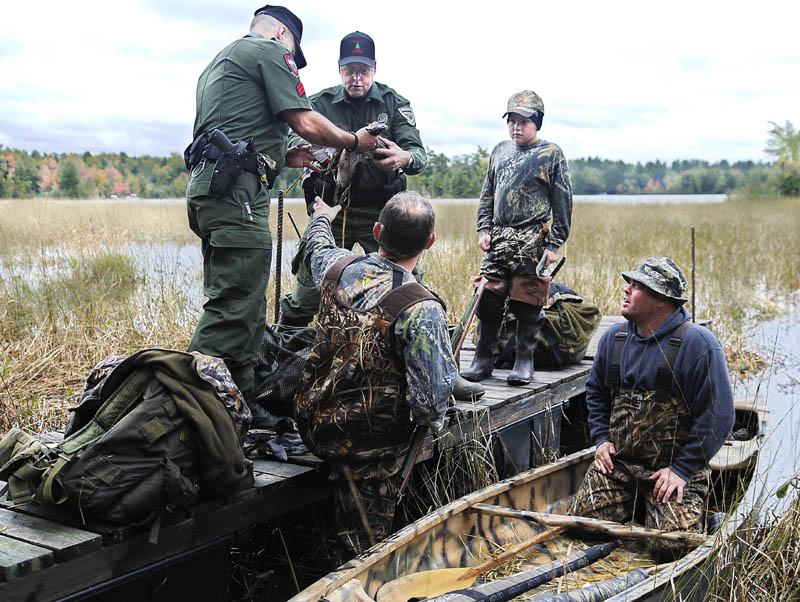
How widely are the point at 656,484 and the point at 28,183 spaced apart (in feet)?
31.6

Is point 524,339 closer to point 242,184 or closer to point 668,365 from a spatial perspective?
point 668,365

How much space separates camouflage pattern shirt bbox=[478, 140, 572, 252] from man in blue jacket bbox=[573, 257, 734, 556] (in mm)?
1461

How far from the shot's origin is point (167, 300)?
7.71 m

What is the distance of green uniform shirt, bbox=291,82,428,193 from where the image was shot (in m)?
5.31

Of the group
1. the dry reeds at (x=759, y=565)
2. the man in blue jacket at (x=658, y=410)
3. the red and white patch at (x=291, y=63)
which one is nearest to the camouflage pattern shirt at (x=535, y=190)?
the man in blue jacket at (x=658, y=410)

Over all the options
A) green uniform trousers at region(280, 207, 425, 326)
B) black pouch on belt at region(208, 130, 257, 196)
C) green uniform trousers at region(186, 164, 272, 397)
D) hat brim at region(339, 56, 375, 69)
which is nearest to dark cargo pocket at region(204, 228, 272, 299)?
green uniform trousers at region(186, 164, 272, 397)

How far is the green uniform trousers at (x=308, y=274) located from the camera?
16.5ft

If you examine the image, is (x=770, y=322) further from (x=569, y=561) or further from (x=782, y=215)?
(x=782, y=215)

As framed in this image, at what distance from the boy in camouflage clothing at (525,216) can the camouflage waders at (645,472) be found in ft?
4.70

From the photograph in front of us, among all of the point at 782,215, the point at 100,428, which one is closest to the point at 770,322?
the point at 100,428

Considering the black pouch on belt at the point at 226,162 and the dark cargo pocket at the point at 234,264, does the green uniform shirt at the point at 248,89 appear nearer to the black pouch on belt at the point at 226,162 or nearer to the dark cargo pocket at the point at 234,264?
the black pouch on belt at the point at 226,162

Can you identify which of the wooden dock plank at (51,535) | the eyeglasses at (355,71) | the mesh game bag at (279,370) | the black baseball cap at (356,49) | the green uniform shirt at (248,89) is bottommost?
the wooden dock plank at (51,535)

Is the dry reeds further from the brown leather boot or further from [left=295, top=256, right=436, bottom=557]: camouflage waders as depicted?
the brown leather boot

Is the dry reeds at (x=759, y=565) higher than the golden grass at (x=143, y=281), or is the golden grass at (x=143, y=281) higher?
the golden grass at (x=143, y=281)
